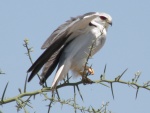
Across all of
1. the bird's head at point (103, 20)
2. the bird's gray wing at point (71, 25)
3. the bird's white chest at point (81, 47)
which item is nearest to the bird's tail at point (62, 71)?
the bird's white chest at point (81, 47)

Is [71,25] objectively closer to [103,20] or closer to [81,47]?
[81,47]

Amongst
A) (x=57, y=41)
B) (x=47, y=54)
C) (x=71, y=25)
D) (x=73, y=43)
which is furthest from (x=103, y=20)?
(x=47, y=54)

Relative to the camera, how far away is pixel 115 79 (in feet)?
9.21

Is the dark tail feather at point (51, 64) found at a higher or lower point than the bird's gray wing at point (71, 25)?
lower

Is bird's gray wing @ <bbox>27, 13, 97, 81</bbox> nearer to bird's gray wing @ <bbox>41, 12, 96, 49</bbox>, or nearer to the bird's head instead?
bird's gray wing @ <bbox>41, 12, 96, 49</bbox>

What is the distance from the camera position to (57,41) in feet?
15.0

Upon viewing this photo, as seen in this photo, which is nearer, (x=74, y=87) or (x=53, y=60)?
(x=74, y=87)

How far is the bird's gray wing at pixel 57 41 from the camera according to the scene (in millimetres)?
4011

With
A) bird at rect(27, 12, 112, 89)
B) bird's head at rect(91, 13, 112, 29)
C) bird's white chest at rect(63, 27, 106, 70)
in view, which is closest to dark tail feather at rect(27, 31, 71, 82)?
bird at rect(27, 12, 112, 89)

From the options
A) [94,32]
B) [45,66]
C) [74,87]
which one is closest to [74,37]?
[94,32]

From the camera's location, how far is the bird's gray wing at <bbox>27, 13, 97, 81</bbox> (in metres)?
4.01

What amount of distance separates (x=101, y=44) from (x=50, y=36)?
78cm

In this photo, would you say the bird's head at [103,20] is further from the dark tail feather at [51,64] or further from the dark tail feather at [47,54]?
the dark tail feather at [51,64]

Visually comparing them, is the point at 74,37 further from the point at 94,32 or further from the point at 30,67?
the point at 30,67
